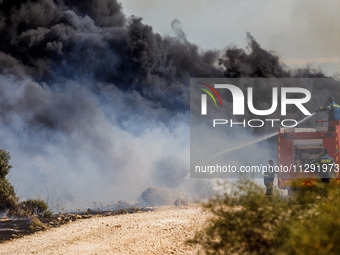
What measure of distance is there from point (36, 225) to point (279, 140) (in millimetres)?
10316

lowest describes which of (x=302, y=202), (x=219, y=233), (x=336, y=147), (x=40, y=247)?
(x=40, y=247)

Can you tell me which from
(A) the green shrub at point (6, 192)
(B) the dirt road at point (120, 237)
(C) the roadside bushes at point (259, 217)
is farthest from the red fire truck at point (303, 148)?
(A) the green shrub at point (6, 192)

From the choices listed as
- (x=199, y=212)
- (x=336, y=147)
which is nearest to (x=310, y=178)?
(x=336, y=147)

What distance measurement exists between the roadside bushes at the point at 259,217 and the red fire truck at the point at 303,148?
9.55 meters

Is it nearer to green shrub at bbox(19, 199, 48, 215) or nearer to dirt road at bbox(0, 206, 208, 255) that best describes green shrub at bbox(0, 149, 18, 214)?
green shrub at bbox(19, 199, 48, 215)

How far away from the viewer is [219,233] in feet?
30.7

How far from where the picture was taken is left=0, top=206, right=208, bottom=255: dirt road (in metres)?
12.8

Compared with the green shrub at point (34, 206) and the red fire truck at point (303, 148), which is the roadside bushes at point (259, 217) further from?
the green shrub at point (34, 206)

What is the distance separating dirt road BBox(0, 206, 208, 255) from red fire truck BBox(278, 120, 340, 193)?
431cm

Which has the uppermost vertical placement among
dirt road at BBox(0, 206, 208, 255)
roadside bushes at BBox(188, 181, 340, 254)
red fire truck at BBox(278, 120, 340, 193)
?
red fire truck at BBox(278, 120, 340, 193)

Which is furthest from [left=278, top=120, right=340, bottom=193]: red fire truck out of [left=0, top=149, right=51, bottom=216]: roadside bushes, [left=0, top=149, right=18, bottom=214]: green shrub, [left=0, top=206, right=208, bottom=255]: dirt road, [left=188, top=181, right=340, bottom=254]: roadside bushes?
[left=0, top=149, right=18, bottom=214]: green shrub

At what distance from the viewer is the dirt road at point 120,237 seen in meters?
12.8

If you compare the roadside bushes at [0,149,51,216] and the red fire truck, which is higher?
the red fire truck

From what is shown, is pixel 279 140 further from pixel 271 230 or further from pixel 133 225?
pixel 271 230
